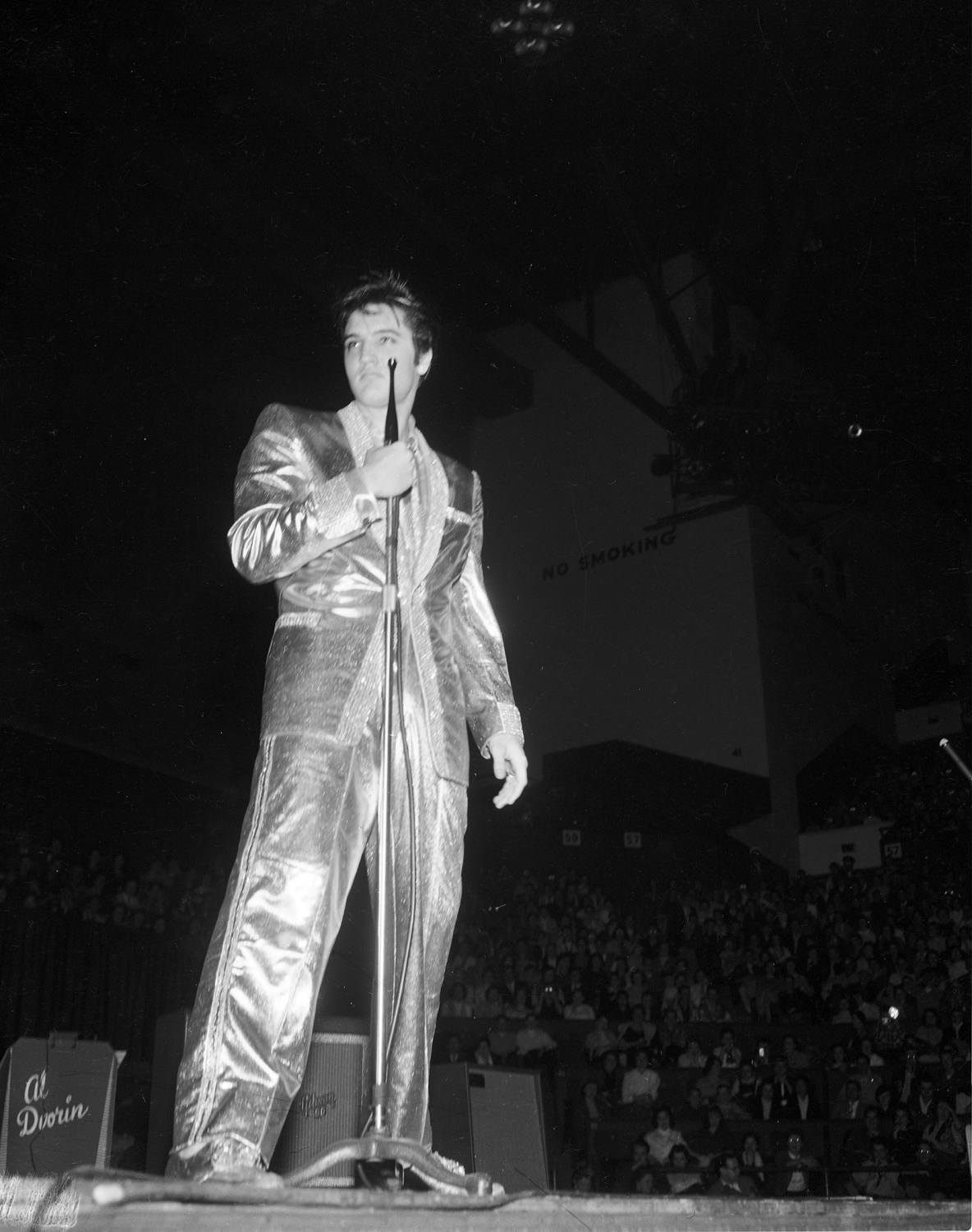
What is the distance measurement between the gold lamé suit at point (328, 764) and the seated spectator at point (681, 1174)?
15.9 feet

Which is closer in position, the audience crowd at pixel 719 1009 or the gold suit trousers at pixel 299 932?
the gold suit trousers at pixel 299 932

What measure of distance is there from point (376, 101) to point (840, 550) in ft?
37.6

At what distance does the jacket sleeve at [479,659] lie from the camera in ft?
9.14

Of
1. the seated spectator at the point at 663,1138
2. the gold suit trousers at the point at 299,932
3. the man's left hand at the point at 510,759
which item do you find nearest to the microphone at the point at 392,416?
the gold suit trousers at the point at 299,932

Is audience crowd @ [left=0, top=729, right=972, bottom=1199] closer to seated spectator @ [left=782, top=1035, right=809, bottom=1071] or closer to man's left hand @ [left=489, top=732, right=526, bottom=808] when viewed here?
seated spectator @ [left=782, top=1035, right=809, bottom=1071]

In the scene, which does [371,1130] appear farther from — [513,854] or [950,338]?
[513,854]

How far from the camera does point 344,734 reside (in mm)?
2385

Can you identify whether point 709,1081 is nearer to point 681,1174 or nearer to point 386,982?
point 681,1174

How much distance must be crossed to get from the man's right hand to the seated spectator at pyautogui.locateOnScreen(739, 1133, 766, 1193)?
620 cm

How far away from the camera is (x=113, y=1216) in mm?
1325

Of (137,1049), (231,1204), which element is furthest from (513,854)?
(231,1204)

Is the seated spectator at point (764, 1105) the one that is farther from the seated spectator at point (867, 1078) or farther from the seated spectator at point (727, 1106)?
the seated spectator at point (867, 1078)

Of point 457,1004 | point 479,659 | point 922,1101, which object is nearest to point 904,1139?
point 922,1101

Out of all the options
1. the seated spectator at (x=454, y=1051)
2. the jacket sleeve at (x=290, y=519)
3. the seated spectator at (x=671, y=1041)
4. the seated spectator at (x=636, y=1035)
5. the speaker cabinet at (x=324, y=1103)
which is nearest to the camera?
the jacket sleeve at (x=290, y=519)
